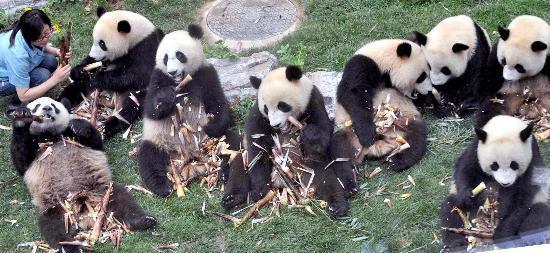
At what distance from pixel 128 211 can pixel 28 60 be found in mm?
2492

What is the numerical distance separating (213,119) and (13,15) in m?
4.15

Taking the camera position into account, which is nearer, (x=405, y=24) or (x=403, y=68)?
(x=403, y=68)

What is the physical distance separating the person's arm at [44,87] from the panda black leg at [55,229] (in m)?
1.93

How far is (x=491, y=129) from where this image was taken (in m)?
4.47

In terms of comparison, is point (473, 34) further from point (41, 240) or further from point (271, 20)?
point (41, 240)

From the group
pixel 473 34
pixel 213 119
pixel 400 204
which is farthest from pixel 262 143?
pixel 473 34

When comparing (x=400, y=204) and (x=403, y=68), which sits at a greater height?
(x=403, y=68)

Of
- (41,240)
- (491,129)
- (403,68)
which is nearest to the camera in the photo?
(491,129)

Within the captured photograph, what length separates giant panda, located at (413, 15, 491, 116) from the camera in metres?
6.00

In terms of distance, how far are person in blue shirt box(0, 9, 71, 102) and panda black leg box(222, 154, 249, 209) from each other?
2.64 m

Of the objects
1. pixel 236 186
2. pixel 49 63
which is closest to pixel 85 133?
pixel 236 186

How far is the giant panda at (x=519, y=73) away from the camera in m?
5.58

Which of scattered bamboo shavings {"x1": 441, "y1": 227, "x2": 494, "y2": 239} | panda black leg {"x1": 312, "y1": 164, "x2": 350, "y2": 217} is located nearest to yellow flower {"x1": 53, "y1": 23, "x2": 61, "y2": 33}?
panda black leg {"x1": 312, "y1": 164, "x2": 350, "y2": 217}

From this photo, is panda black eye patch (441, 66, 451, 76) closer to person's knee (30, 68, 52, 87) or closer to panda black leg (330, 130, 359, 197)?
panda black leg (330, 130, 359, 197)
